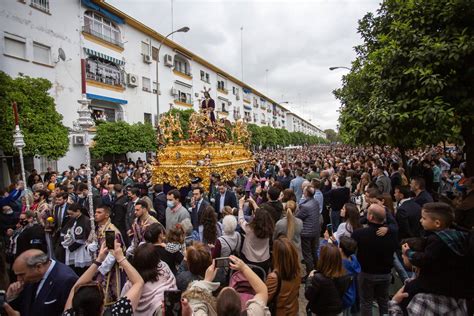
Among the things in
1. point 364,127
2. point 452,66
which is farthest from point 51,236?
point 452,66

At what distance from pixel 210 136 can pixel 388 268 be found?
1045 cm

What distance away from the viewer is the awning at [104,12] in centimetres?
2145

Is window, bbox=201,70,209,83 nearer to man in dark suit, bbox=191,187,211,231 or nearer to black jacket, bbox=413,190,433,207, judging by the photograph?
man in dark suit, bbox=191,187,211,231

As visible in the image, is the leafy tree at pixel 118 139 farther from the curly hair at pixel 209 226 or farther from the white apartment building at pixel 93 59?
the curly hair at pixel 209 226

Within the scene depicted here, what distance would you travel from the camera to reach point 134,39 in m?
27.2

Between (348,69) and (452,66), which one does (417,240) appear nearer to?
(452,66)

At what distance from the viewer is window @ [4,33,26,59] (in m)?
16.3

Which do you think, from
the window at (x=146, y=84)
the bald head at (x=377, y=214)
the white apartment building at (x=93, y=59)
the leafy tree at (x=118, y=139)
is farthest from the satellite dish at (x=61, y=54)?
the bald head at (x=377, y=214)

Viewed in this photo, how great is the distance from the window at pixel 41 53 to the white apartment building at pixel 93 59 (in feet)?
0.18

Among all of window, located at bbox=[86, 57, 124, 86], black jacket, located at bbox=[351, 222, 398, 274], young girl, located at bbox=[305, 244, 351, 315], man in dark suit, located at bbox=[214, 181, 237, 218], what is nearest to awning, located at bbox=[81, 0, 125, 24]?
window, located at bbox=[86, 57, 124, 86]

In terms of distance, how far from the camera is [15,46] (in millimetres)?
16797

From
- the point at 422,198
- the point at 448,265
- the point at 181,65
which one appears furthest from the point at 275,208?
the point at 181,65

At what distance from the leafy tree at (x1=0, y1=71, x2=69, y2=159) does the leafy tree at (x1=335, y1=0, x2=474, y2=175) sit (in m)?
14.1

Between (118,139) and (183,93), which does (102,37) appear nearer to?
(118,139)
